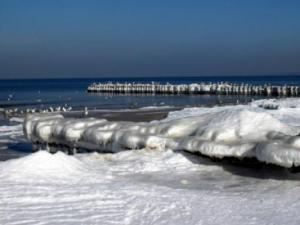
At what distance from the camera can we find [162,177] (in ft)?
37.9

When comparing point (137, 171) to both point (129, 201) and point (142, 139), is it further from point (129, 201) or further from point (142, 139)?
point (129, 201)

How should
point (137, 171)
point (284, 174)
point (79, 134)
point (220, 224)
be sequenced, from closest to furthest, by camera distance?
point (220, 224) → point (284, 174) → point (137, 171) → point (79, 134)

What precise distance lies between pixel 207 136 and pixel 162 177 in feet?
6.17

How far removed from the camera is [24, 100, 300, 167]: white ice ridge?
1130cm

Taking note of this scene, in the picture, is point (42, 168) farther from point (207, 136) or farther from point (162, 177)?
point (207, 136)

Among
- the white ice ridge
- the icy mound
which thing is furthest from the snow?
the white ice ridge

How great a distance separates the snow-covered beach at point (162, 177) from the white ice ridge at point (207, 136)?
0.07 ft

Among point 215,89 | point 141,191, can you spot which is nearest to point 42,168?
point 141,191

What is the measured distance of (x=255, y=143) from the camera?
1188cm

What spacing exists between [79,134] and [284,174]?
6524 mm

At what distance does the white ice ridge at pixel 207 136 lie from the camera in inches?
445

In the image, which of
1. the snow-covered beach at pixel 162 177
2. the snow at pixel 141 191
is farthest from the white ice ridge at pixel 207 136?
the snow at pixel 141 191

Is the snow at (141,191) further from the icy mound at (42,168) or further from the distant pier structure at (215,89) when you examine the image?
the distant pier structure at (215,89)

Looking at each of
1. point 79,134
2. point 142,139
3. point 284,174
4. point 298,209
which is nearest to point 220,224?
point 298,209
